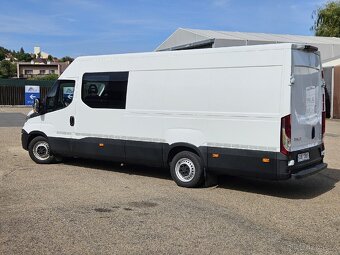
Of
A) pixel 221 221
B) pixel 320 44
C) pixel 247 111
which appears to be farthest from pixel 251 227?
pixel 320 44

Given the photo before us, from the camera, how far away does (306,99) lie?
8.22 m

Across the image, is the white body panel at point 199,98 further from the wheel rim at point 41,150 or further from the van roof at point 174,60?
the wheel rim at point 41,150

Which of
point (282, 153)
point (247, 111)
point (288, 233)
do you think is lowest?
point (288, 233)

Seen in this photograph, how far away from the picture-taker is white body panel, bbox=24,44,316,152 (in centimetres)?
782

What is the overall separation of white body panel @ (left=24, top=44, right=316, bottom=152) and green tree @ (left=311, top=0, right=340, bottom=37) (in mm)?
40664

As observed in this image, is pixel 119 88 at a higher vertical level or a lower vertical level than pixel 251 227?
higher

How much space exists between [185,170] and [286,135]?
2.14m

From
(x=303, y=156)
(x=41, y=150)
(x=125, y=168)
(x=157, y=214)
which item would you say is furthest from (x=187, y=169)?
(x=41, y=150)

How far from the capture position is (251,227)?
20.9ft

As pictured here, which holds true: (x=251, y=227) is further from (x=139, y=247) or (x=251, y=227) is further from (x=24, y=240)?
(x=24, y=240)

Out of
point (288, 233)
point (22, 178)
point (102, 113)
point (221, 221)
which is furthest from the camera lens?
point (102, 113)

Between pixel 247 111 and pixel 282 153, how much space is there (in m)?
0.91

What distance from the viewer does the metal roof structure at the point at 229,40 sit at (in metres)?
34.5

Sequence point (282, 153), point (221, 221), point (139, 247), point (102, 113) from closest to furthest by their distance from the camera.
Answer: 1. point (139, 247)
2. point (221, 221)
3. point (282, 153)
4. point (102, 113)
